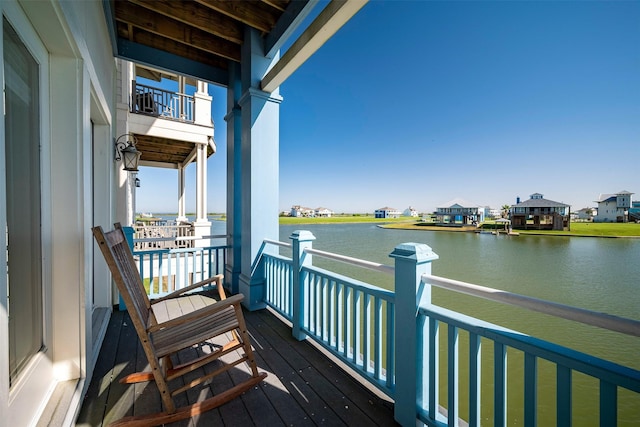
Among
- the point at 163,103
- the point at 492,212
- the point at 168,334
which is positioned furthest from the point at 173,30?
the point at 492,212

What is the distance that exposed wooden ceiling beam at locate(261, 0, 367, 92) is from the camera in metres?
1.97

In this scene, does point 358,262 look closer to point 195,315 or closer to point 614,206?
point 195,315

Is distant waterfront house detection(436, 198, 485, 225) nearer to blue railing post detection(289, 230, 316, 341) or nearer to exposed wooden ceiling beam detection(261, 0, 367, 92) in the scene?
exposed wooden ceiling beam detection(261, 0, 367, 92)

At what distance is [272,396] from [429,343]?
1.04 meters

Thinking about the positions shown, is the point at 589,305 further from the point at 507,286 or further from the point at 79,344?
the point at 79,344

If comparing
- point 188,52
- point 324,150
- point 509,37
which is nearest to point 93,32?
point 188,52

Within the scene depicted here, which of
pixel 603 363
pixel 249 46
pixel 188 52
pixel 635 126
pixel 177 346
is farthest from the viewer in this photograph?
pixel 635 126

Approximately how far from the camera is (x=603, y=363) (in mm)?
795

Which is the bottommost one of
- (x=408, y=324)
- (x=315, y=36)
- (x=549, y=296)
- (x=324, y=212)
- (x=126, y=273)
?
(x=549, y=296)

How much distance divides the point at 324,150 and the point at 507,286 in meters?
17.7

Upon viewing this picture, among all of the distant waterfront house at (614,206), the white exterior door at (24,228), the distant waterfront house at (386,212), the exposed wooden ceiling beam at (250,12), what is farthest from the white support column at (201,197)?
the distant waterfront house at (386,212)

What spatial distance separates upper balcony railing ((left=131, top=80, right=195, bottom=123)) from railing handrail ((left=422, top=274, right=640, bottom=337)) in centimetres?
684

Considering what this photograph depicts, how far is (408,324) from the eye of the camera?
1.36 meters

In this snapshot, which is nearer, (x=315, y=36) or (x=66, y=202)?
(x=66, y=202)
